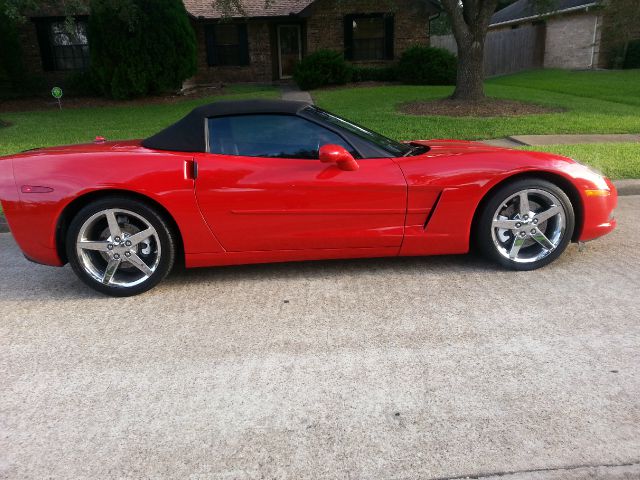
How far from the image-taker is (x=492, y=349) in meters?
3.05

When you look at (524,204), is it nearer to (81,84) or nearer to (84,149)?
(84,149)

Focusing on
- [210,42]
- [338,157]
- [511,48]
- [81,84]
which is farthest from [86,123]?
[511,48]

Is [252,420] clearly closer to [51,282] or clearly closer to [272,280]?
[272,280]

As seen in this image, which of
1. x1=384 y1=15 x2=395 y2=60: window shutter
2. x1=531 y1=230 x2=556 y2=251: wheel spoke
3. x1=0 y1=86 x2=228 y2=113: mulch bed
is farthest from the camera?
x1=384 y1=15 x2=395 y2=60: window shutter

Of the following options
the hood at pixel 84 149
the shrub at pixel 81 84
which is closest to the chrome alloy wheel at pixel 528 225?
the hood at pixel 84 149

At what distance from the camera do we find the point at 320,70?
1905 cm

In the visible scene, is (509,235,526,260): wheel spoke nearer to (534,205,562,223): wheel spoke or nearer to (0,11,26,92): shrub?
(534,205,562,223): wheel spoke

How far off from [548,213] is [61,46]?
21.4 m

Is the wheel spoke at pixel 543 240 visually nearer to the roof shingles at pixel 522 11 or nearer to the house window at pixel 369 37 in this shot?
the house window at pixel 369 37

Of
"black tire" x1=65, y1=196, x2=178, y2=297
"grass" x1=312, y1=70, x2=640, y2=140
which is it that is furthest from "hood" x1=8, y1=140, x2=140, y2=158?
"grass" x1=312, y1=70, x2=640, y2=140

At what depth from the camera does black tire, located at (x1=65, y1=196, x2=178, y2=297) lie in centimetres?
383

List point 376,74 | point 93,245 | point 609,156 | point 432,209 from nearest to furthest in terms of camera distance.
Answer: point 93,245, point 432,209, point 609,156, point 376,74

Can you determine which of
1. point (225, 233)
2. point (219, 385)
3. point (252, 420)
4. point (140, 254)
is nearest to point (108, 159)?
point (140, 254)

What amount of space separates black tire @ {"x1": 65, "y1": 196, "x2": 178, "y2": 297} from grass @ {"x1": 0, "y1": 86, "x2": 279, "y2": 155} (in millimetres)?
7220
